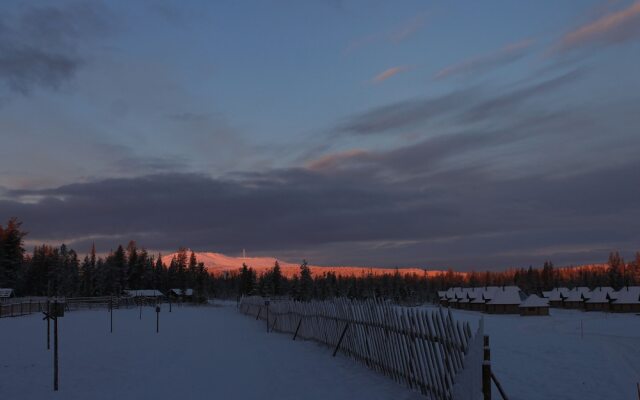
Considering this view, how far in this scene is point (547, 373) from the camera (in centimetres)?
2022

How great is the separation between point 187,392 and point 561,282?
7703 inches

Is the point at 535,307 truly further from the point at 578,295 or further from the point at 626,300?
the point at 578,295

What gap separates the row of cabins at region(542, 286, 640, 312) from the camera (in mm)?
94750

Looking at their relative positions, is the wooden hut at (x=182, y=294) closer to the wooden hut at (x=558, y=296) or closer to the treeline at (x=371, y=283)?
the treeline at (x=371, y=283)

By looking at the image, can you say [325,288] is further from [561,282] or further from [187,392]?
[187,392]

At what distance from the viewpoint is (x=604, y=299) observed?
99.1 meters

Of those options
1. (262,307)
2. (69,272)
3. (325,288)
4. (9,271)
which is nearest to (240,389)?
(262,307)

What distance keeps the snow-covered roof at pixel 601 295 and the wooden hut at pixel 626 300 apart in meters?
1.04

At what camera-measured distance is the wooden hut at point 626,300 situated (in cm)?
9381

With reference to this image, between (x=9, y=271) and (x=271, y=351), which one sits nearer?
(x=271, y=351)

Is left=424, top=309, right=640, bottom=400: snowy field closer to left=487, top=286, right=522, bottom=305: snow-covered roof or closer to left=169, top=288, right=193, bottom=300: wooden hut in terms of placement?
left=487, top=286, right=522, bottom=305: snow-covered roof

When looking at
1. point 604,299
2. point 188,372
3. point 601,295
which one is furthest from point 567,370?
point 601,295

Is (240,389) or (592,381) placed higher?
(240,389)

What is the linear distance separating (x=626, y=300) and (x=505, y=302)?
19335 millimetres
